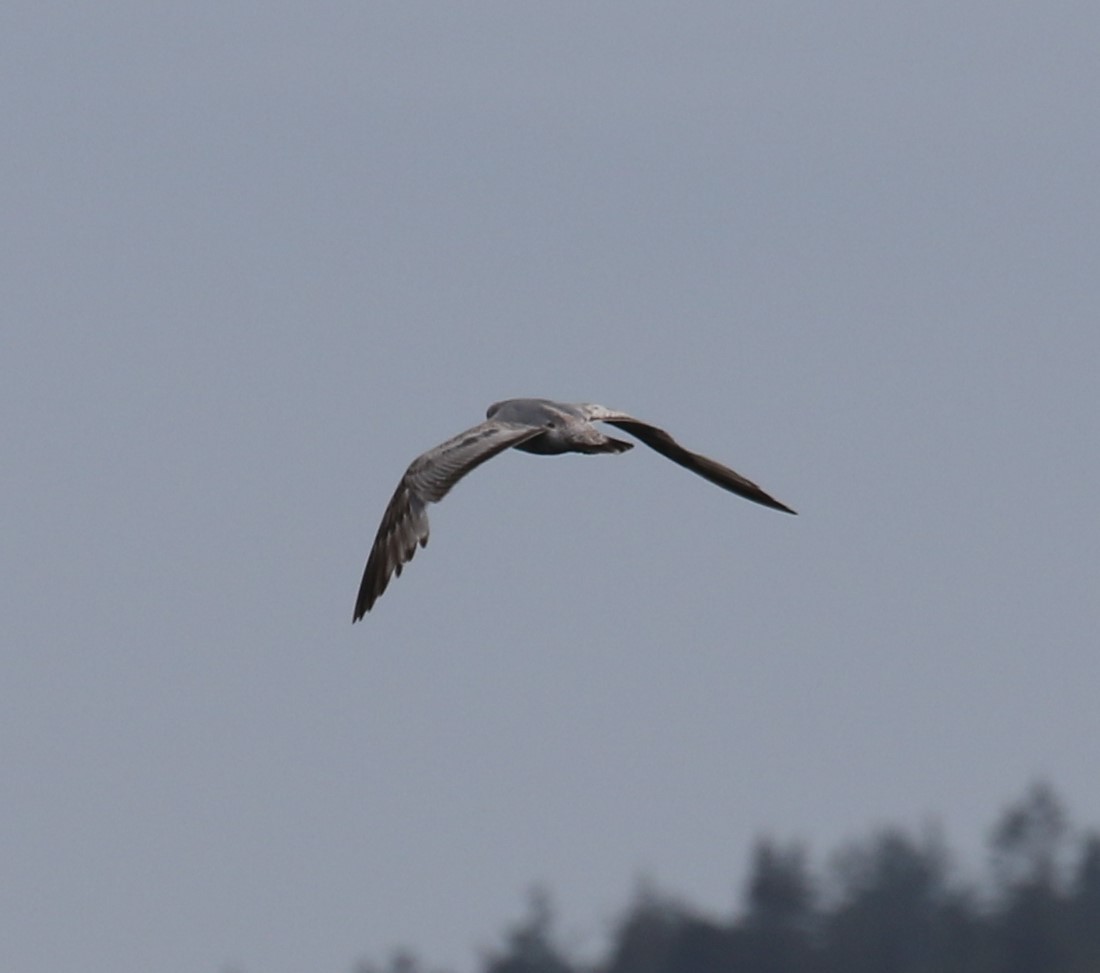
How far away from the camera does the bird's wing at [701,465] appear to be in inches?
1475

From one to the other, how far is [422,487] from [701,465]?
19.5ft

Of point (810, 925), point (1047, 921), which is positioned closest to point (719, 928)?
point (810, 925)

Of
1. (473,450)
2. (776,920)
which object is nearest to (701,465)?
(473,450)

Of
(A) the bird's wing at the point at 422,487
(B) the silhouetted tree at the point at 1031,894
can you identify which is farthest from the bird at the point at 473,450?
(B) the silhouetted tree at the point at 1031,894

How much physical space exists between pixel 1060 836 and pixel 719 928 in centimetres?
2125

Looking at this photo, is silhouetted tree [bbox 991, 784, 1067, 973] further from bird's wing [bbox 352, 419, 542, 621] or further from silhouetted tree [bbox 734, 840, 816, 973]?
bird's wing [bbox 352, 419, 542, 621]

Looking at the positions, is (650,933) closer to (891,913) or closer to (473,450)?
(891,913)

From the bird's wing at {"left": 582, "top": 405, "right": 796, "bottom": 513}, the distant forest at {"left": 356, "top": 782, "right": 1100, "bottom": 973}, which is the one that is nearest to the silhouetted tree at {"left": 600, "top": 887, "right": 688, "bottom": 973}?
the distant forest at {"left": 356, "top": 782, "right": 1100, "bottom": 973}

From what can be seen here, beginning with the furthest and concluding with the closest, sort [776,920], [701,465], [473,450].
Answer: [776,920] → [701,465] → [473,450]

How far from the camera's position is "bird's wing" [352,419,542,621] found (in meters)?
33.5

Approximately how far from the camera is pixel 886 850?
17125cm

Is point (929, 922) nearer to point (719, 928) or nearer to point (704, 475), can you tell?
point (719, 928)

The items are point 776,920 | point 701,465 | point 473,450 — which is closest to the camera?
point 473,450

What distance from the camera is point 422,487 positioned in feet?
111
